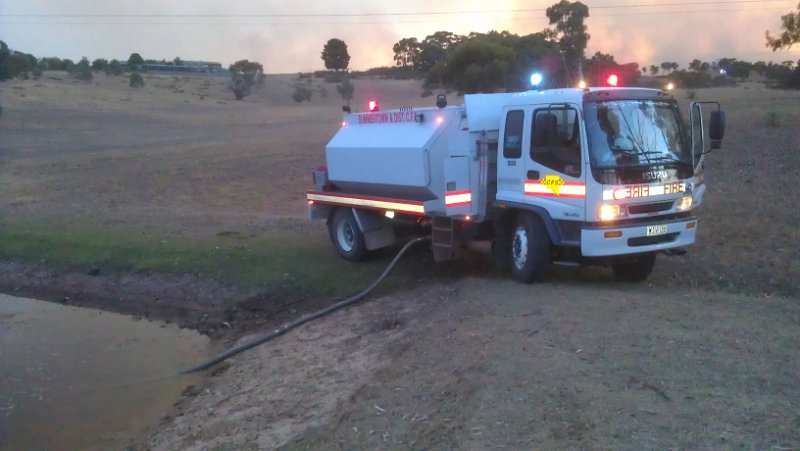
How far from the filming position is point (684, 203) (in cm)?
1063

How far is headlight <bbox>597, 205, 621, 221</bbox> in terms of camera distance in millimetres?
10141

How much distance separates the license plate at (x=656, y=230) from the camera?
408 inches

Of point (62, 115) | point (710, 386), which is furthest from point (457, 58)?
point (62, 115)

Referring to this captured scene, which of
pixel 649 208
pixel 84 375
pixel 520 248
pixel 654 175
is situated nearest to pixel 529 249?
pixel 520 248

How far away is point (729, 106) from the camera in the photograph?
124 feet

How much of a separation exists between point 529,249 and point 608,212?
1.25m

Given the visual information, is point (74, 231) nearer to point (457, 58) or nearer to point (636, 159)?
point (457, 58)

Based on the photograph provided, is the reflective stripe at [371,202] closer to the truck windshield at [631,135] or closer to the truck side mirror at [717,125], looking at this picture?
the truck windshield at [631,135]

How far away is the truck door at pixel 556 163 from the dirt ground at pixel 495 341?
1.09 metres

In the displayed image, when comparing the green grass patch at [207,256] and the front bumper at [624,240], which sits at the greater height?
the front bumper at [624,240]

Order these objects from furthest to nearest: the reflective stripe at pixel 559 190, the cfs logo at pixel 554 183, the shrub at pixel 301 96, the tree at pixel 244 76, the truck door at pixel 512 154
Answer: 1. the tree at pixel 244 76
2. the shrub at pixel 301 96
3. the truck door at pixel 512 154
4. the cfs logo at pixel 554 183
5. the reflective stripe at pixel 559 190

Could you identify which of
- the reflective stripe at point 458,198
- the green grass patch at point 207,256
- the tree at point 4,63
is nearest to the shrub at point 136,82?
the tree at point 4,63

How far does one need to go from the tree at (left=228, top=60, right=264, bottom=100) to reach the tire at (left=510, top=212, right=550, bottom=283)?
60719mm

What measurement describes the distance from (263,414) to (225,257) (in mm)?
7002
